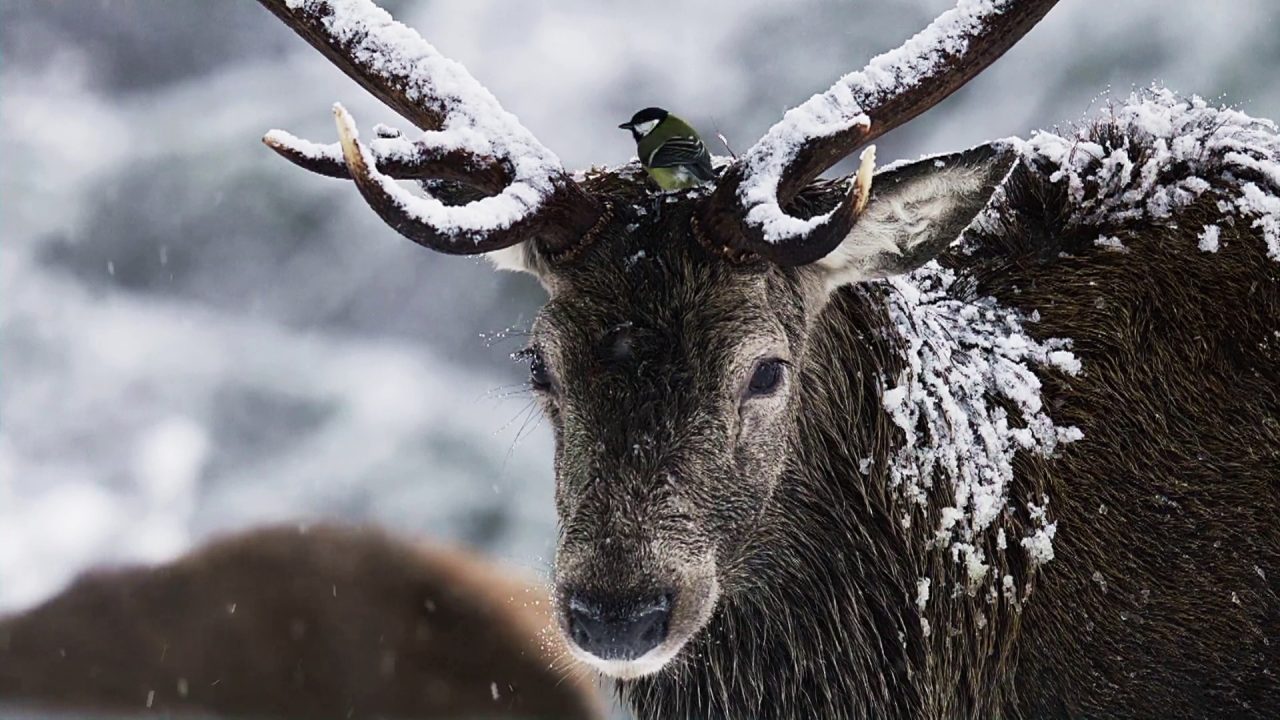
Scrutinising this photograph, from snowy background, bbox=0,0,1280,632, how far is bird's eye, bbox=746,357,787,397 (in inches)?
227

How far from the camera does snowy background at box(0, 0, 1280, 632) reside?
9.03m

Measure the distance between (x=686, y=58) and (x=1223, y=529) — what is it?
296 inches

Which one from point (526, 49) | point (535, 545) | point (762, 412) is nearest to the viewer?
point (762, 412)

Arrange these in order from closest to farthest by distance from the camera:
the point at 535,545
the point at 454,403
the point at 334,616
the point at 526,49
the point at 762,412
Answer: the point at 762,412 < the point at 334,616 < the point at 535,545 < the point at 454,403 < the point at 526,49

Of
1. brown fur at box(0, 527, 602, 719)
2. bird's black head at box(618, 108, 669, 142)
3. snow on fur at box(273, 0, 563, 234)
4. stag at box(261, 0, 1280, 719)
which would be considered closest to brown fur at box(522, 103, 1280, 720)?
stag at box(261, 0, 1280, 719)

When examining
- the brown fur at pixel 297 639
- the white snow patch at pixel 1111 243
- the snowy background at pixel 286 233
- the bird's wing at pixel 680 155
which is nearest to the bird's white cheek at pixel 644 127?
the bird's wing at pixel 680 155

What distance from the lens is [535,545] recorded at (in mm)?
8453

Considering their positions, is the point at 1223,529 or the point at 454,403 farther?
the point at 454,403

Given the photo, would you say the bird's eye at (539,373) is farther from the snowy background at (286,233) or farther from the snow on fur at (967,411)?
the snowy background at (286,233)

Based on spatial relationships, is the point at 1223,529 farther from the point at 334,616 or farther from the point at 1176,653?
the point at 334,616

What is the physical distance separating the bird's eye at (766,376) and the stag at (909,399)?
2 centimetres

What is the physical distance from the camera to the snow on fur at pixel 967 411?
316cm

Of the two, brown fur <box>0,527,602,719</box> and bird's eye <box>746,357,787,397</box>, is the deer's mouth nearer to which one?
bird's eye <box>746,357,787,397</box>

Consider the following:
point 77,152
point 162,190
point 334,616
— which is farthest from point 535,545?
point 77,152
